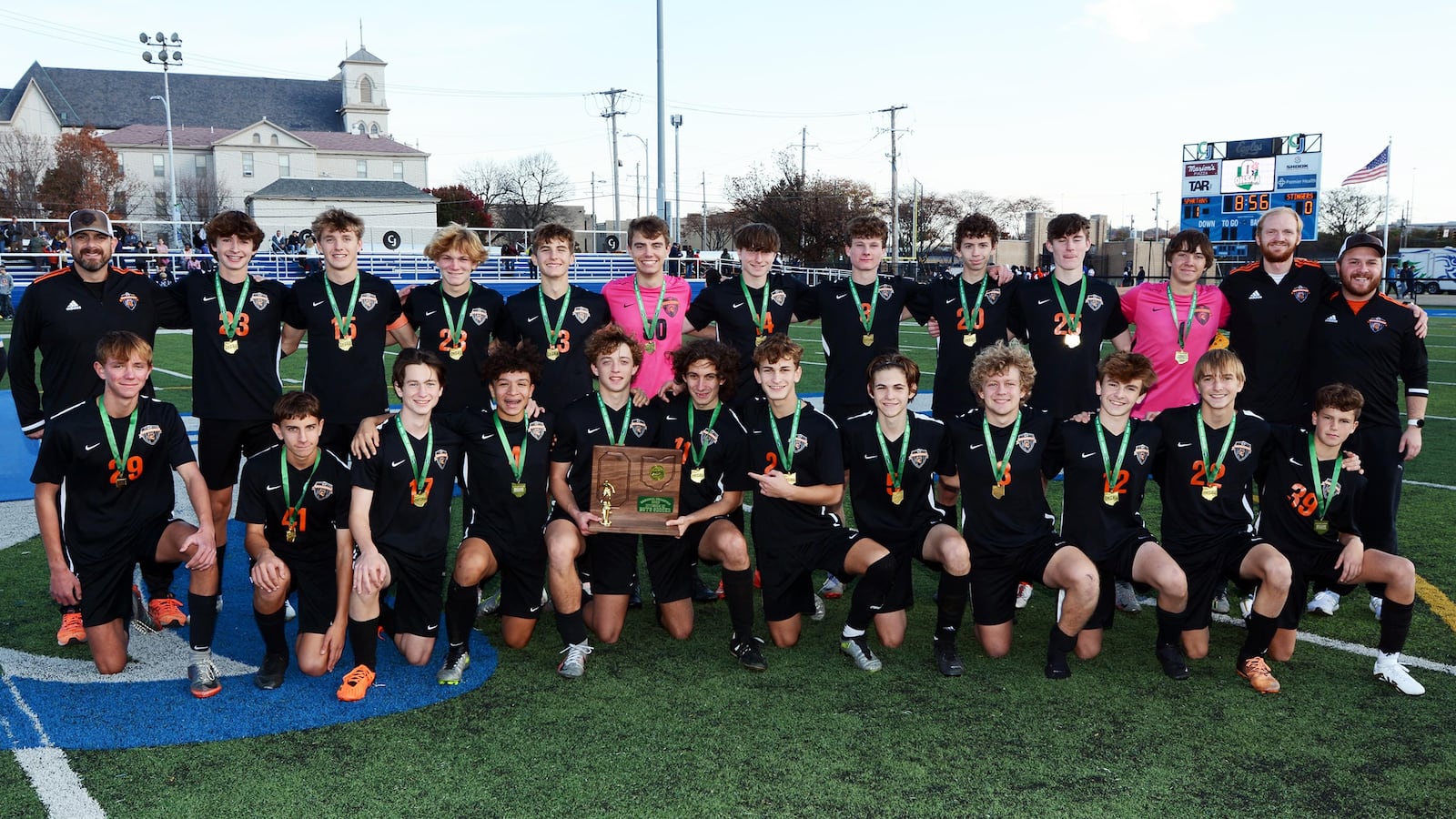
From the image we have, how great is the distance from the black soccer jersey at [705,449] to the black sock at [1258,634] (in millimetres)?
2290

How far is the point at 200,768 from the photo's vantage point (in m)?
3.52

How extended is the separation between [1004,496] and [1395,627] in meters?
1.66

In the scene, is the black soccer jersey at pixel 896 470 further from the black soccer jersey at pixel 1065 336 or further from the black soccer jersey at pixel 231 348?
the black soccer jersey at pixel 231 348

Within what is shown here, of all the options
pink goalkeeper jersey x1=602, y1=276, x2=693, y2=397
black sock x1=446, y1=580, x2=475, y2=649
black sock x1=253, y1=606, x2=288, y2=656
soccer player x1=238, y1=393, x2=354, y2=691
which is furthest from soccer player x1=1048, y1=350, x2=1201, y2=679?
black sock x1=253, y1=606, x2=288, y2=656

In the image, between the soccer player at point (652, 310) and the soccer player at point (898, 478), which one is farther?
the soccer player at point (652, 310)

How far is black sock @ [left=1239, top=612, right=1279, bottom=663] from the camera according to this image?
4.37 meters

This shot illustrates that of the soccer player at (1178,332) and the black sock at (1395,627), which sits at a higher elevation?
the soccer player at (1178,332)

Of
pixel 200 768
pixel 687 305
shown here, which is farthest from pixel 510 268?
pixel 200 768

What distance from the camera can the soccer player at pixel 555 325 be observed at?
5.57m

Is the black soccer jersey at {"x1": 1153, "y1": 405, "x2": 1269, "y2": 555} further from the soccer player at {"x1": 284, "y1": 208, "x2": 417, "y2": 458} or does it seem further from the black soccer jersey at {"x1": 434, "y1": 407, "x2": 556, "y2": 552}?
the soccer player at {"x1": 284, "y1": 208, "x2": 417, "y2": 458}

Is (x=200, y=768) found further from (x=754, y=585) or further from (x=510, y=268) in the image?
(x=510, y=268)

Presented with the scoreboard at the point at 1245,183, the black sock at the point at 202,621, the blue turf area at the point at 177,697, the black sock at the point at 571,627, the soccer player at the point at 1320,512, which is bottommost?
the blue turf area at the point at 177,697

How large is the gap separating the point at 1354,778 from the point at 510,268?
3351cm

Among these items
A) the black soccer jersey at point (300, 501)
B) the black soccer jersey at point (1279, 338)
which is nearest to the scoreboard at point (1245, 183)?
the black soccer jersey at point (1279, 338)
